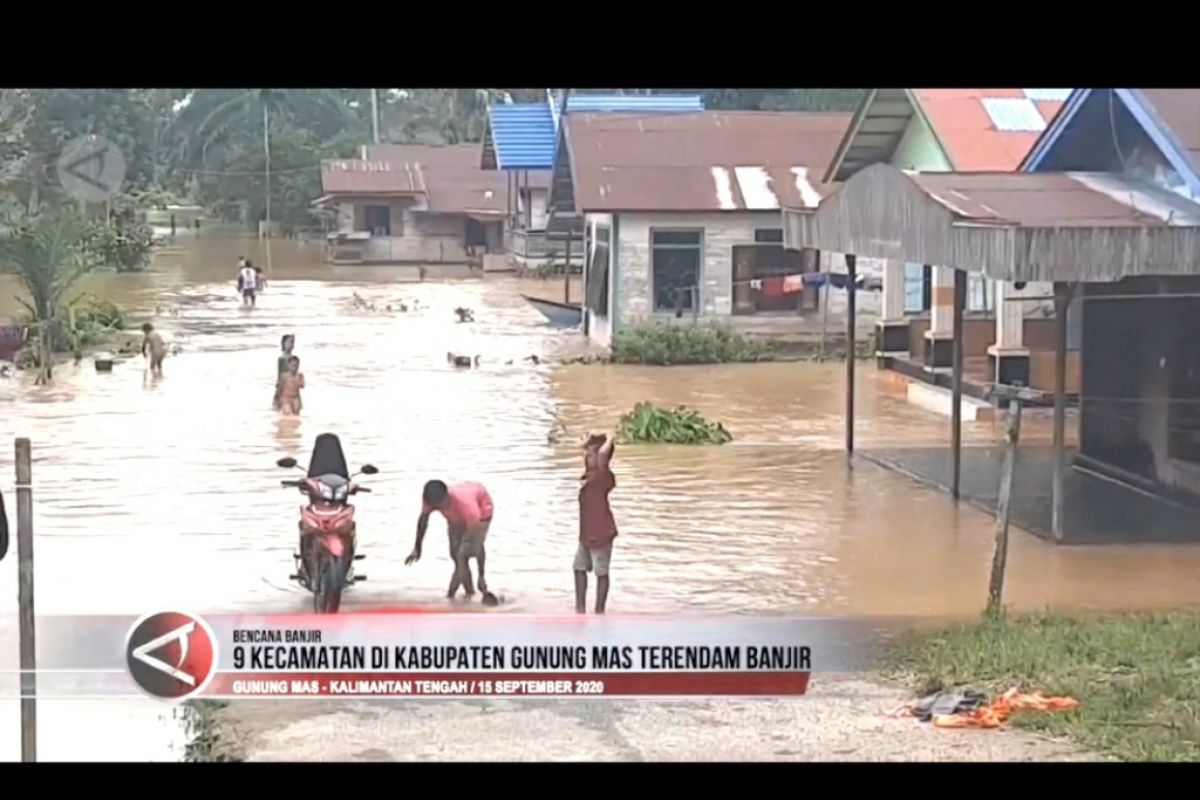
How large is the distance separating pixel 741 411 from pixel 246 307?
760 cm

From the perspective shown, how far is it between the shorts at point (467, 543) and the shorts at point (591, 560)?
540 mm

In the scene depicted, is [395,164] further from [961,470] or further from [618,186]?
[961,470]

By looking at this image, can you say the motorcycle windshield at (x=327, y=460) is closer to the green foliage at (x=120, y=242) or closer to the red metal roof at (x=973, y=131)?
the green foliage at (x=120, y=242)

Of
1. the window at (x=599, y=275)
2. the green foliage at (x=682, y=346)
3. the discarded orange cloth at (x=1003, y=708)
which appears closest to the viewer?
the discarded orange cloth at (x=1003, y=708)

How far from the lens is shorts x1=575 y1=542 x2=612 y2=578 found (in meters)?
9.36

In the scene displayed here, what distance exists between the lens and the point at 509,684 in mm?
7539

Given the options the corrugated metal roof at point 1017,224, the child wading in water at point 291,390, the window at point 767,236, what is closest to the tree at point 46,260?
the child wading in water at point 291,390

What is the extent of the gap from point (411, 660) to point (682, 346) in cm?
1563

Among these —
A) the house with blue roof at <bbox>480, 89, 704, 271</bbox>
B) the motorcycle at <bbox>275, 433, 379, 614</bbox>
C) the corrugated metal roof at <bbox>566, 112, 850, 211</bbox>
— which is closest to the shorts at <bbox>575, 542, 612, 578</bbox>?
the motorcycle at <bbox>275, 433, 379, 614</bbox>

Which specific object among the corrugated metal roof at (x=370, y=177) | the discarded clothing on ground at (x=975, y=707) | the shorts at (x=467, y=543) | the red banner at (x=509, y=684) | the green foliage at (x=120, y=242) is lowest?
the discarded clothing on ground at (x=975, y=707)

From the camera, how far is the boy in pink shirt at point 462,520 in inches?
372

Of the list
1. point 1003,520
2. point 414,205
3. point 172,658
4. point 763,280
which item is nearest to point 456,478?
point 1003,520

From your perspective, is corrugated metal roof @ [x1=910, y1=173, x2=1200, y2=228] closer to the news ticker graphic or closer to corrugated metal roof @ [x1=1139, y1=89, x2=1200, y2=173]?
corrugated metal roof @ [x1=1139, y1=89, x2=1200, y2=173]

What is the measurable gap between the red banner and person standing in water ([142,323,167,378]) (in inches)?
501
